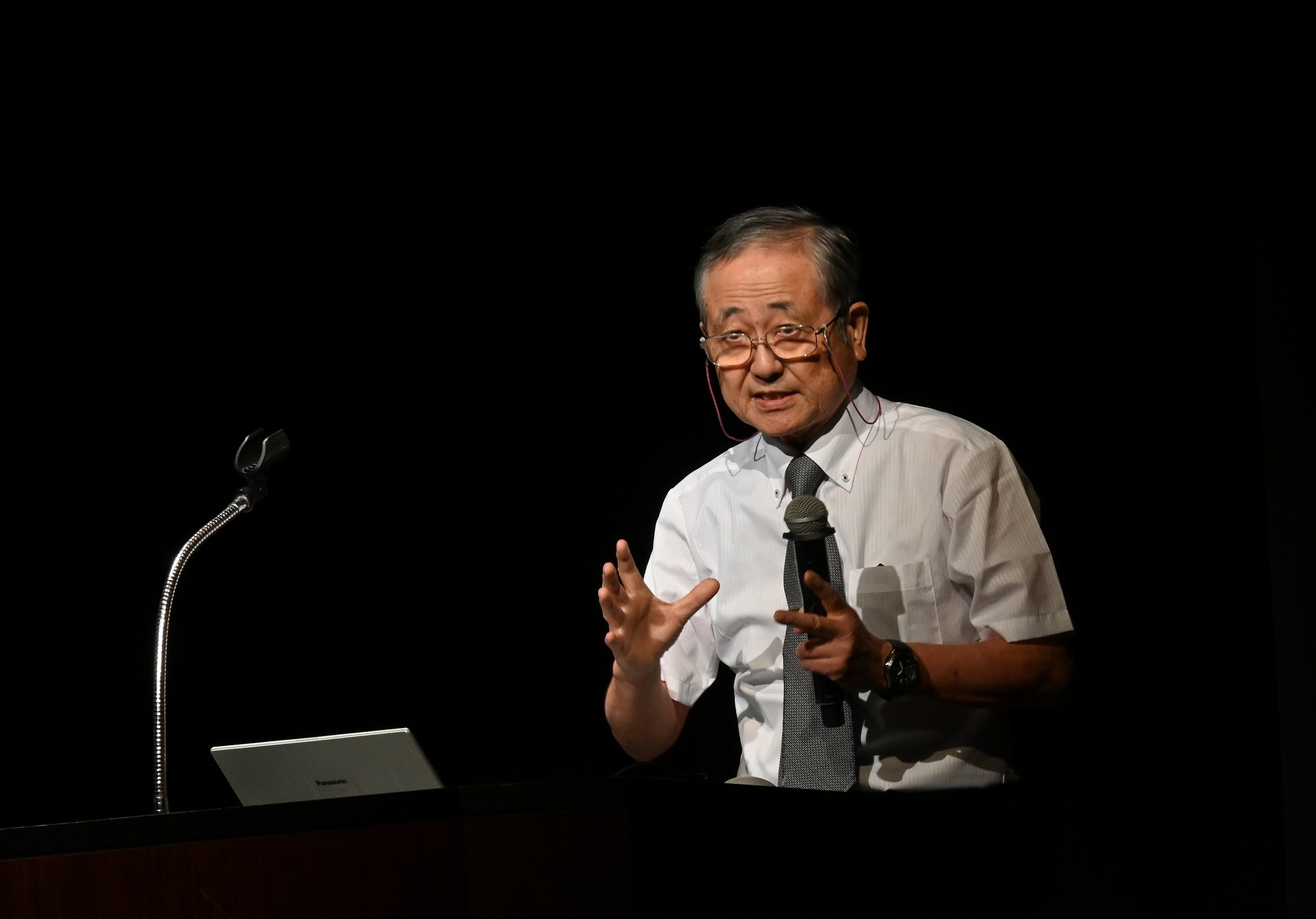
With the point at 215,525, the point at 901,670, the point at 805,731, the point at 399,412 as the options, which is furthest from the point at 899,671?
the point at 399,412

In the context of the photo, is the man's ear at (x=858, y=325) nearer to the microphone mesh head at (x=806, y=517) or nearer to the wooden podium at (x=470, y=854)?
the microphone mesh head at (x=806, y=517)

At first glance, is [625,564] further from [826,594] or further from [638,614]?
[826,594]

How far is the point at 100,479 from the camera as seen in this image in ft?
9.62

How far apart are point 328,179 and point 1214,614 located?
2262 mm

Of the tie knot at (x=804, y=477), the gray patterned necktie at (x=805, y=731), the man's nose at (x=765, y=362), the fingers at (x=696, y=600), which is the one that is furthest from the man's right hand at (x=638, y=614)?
the man's nose at (x=765, y=362)

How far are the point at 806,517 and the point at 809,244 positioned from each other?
0.65m

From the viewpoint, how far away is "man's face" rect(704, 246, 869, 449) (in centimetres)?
218

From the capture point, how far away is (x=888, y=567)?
7.06 feet

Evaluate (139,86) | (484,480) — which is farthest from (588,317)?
(139,86)

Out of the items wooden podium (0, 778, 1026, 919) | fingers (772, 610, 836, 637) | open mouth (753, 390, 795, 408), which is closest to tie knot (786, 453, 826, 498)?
open mouth (753, 390, 795, 408)

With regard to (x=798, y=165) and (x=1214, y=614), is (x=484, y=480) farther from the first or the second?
(x=1214, y=614)

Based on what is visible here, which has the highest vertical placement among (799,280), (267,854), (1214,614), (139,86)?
(139,86)

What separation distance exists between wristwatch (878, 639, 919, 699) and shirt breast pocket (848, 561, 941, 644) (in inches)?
Answer: 10.1

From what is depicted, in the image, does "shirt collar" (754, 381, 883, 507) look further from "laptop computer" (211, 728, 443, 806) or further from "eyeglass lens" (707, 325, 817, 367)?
"laptop computer" (211, 728, 443, 806)
